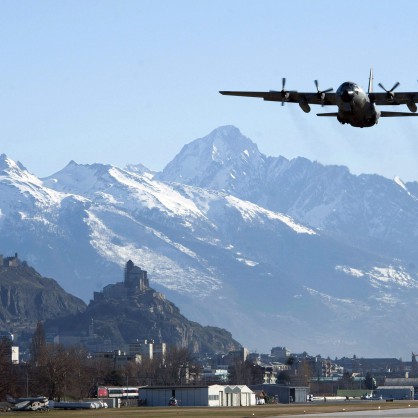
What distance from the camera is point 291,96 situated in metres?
130

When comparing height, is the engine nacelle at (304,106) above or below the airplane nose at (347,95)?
above

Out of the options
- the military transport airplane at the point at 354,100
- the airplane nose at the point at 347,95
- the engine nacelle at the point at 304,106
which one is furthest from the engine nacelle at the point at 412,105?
the engine nacelle at the point at 304,106

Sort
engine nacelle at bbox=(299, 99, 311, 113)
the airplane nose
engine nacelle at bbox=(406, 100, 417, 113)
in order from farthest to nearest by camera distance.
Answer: engine nacelle at bbox=(299, 99, 311, 113) → engine nacelle at bbox=(406, 100, 417, 113) → the airplane nose

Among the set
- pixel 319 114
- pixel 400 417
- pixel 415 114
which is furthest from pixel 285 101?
pixel 400 417

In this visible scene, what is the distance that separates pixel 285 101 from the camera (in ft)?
425

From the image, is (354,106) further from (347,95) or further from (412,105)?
(412,105)

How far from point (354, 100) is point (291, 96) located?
8816mm

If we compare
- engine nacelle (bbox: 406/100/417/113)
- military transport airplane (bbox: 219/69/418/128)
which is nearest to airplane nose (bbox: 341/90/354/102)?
military transport airplane (bbox: 219/69/418/128)

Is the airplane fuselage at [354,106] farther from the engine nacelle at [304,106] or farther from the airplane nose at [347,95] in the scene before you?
the engine nacelle at [304,106]

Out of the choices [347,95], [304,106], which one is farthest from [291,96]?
[347,95]

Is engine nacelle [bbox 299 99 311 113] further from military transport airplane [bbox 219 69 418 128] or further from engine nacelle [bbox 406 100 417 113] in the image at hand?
engine nacelle [bbox 406 100 417 113]

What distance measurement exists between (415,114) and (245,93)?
17.3 meters

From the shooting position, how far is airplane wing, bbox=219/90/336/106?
418ft

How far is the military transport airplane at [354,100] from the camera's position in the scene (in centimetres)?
12288
